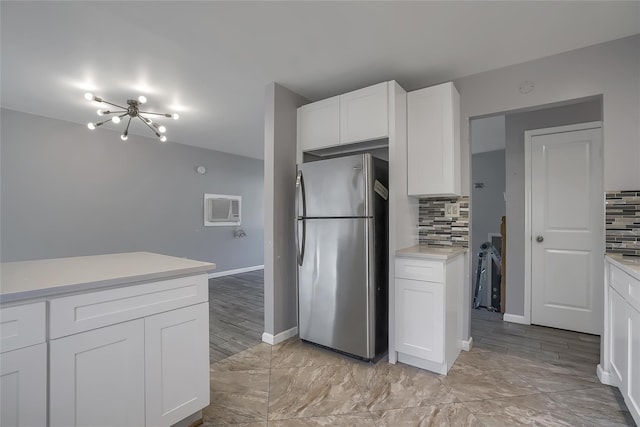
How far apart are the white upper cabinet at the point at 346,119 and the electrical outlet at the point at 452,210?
0.85 meters

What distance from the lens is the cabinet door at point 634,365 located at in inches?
54.6

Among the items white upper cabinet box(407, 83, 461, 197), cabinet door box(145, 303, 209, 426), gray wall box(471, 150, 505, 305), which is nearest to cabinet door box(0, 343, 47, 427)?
cabinet door box(145, 303, 209, 426)

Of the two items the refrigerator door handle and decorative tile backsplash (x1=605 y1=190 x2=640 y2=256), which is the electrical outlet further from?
the refrigerator door handle

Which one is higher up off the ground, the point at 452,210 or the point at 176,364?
the point at 452,210

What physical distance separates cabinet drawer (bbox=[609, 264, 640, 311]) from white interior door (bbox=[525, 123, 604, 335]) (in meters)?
1.18

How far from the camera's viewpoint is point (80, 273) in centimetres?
134

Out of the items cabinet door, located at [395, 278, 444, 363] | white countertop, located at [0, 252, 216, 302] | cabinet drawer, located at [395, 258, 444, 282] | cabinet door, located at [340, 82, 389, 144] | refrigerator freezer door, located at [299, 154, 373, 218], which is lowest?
cabinet door, located at [395, 278, 444, 363]

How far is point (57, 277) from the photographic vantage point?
1.25 meters

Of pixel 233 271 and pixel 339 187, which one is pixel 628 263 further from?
pixel 233 271

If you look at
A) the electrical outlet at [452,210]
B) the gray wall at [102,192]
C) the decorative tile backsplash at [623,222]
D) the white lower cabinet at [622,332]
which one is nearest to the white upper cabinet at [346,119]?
the electrical outlet at [452,210]

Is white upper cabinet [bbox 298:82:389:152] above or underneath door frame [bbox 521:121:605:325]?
above

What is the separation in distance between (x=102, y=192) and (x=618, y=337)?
5.58m

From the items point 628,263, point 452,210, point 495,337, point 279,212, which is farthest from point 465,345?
point 279,212

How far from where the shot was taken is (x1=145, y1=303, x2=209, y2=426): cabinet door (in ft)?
4.50
